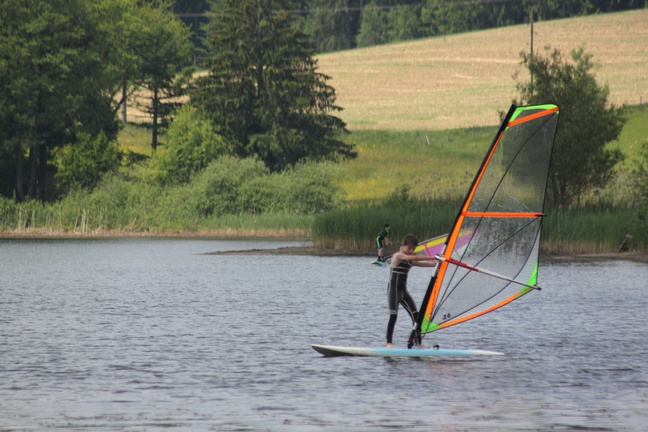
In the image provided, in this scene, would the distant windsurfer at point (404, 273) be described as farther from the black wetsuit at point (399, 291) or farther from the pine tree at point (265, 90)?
the pine tree at point (265, 90)

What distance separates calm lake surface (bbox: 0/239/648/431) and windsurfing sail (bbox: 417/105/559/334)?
3.81ft

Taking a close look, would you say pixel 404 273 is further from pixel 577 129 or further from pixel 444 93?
pixel 444 93

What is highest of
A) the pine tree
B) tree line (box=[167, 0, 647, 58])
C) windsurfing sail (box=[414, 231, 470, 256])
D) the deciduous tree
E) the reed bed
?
tree line (box=[167, 0, 647, 58])

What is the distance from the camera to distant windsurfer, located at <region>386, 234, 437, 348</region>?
1866 centimetres

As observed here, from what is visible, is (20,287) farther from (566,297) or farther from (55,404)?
(55,404)

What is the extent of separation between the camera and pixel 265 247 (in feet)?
214

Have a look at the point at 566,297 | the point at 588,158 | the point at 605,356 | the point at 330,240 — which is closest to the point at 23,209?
the point at 330,240

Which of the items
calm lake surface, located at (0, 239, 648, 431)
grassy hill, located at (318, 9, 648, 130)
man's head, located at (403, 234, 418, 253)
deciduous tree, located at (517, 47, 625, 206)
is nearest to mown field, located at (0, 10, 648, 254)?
grassy hill, located at (318, 9, 648, 130)

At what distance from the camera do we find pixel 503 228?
1931cm

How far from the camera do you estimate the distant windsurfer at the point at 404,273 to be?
61.2ft

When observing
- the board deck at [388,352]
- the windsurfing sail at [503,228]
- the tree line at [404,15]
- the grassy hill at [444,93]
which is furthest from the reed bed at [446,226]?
the tree line at [404,15]

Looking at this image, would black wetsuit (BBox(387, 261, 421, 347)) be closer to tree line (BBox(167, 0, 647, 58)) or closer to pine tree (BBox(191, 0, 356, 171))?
pine tree (BBox(191, 0, 356, 171))

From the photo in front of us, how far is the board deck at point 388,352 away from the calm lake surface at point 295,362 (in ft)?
0.52

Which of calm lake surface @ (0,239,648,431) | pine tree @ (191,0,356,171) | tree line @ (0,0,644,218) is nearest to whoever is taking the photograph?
calm lake surface @ (0,239,648,431)
